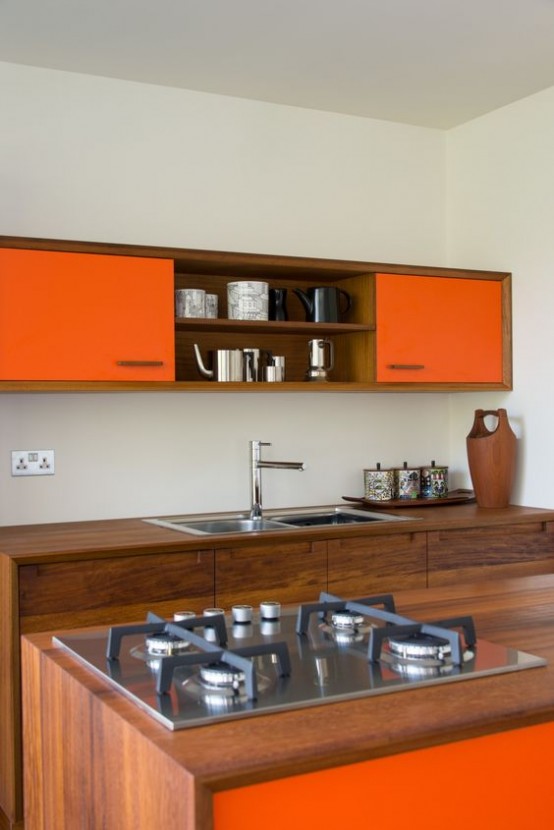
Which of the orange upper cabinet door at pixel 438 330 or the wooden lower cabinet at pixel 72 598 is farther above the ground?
the orange upper cabinet door at pixel 438 330

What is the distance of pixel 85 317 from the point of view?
3.36 metres

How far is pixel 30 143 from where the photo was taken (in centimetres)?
364

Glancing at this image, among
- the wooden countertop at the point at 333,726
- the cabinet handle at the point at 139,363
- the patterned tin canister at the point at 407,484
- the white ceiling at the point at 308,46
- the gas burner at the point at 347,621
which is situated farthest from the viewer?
the patterned tin canister at the point at 407,484

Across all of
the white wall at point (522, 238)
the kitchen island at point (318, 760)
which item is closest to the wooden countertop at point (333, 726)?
the kitchen island at point (318, 760)

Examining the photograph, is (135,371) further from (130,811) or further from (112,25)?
(130,811)

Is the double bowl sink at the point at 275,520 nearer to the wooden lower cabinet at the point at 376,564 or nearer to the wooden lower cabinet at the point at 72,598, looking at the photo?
the wooden lower cabinet at the point at 376,564

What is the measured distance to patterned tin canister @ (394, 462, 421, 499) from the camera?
4.20m

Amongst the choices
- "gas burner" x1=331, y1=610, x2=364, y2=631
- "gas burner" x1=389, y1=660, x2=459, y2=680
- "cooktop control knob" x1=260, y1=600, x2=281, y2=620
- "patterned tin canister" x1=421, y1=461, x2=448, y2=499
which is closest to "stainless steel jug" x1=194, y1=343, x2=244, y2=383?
"patterned tin canister" x1=421, y1=461, x2=448, y2=499

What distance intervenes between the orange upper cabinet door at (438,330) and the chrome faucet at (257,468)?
51cm

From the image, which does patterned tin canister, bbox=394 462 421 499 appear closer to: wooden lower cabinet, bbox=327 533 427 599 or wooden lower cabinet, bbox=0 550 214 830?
wooden lower cabinet, bbox=327 533 427 599

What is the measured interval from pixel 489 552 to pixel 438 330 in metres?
0.95

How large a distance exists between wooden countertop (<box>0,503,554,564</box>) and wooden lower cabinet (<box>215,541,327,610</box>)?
34 millimetres

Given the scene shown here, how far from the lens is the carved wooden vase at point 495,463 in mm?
4055

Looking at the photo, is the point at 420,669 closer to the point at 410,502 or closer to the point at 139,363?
the point at 139,363
